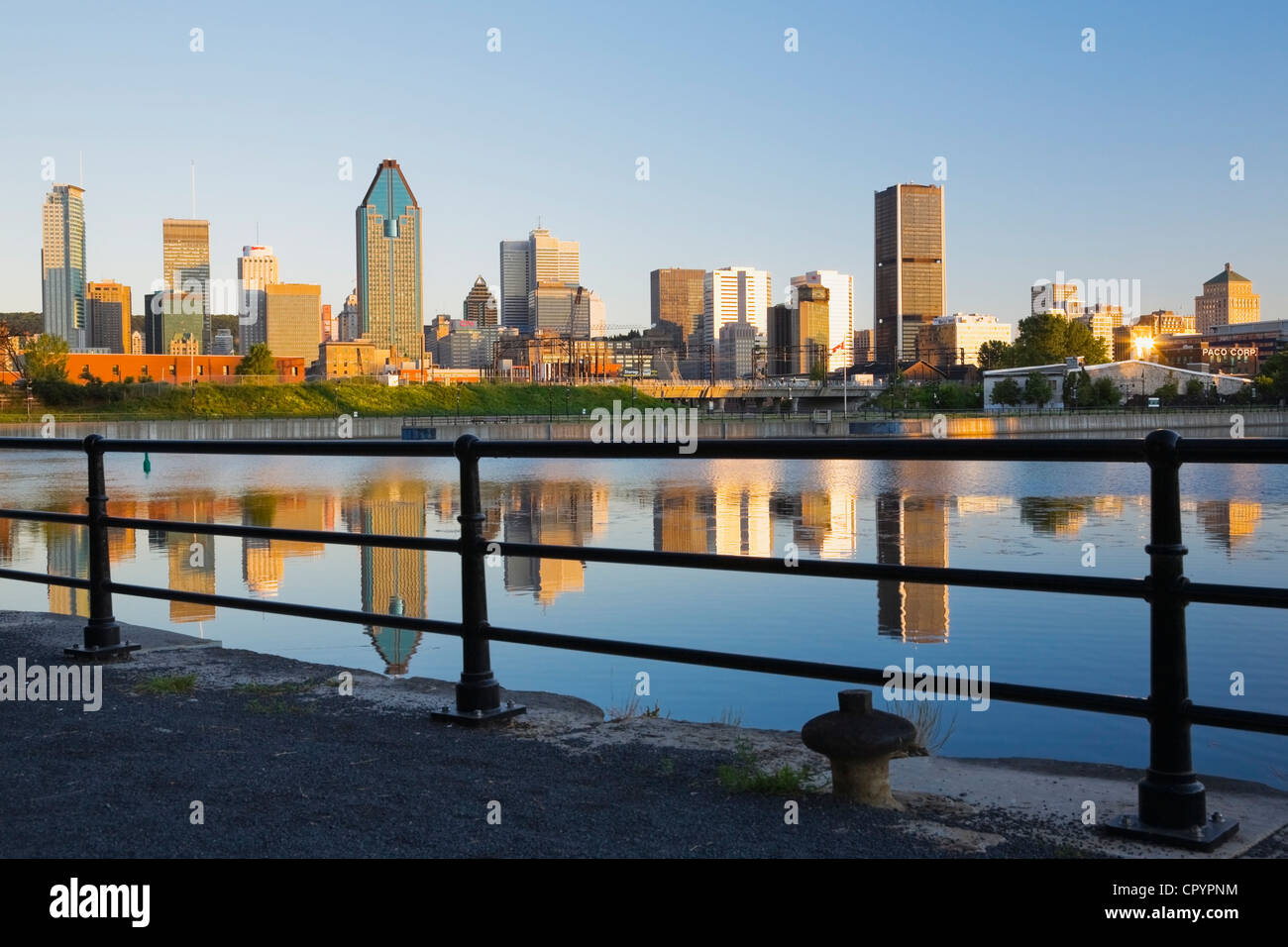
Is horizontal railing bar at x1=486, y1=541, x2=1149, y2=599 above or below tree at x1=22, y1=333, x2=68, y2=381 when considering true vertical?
below

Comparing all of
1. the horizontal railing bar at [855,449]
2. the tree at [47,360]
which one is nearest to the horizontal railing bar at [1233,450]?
the horizontal railing bar at [855,449]

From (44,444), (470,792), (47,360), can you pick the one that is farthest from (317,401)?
(470,792)

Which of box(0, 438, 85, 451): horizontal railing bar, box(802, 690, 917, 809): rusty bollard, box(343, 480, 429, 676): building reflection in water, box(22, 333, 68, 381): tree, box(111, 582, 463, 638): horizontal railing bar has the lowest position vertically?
box(343, 480, 429, 676): building reflection in water

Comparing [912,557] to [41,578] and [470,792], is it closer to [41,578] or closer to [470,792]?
[41,578]

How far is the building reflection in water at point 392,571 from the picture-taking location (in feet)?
41.2

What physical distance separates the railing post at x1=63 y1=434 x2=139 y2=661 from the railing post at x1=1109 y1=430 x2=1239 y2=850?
20.9 ft

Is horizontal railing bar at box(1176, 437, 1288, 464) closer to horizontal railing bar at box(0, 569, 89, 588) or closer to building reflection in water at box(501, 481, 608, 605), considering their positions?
building reflection in water at box(501, 481, 608, 605)

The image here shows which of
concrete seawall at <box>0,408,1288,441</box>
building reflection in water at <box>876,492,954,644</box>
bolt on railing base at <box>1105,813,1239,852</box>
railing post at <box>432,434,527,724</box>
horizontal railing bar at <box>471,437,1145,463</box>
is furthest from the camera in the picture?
concrete seawall at <box>0,408,1288,441</box>

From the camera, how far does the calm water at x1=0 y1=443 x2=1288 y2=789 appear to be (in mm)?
10406

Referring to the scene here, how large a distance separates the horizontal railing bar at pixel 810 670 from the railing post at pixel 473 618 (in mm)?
114

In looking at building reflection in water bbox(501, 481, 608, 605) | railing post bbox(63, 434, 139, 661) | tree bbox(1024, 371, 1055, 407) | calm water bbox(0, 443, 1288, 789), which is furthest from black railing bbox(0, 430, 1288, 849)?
tree bbox(1024, 371, 1055, 407)

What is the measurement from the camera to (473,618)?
6094mm

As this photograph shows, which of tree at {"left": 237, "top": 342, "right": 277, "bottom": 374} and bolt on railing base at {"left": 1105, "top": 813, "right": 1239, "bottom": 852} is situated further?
tree at {"left": 237, "top": 342, "right": 277, "bottom": 374}
